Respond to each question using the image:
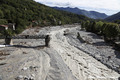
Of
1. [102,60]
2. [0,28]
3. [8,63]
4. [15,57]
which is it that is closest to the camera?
[8,63]

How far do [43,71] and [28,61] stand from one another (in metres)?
5.48

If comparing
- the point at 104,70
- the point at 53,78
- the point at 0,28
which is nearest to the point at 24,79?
the point at 53,78

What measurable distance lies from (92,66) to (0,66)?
1961 centimetres

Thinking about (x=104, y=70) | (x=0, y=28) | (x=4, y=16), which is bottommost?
(x=104, y=70)

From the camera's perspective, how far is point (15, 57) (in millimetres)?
23969

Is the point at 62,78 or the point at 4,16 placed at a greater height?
the point at 4,16

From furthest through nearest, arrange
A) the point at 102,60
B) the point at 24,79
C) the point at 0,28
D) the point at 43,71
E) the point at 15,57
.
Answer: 1. the point at 0,28
2. the point at 102,60
3. the point at 15,57
4. the point at 43,71
5. the point at 24,79

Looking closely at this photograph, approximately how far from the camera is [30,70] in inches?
727

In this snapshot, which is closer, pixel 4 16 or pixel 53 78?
pixel 53 78

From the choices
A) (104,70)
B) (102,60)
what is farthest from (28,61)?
(102,60)

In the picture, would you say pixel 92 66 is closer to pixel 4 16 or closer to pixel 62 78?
pixel 62 78

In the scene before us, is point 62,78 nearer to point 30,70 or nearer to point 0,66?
point 30,70

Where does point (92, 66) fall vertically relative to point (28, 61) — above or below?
below

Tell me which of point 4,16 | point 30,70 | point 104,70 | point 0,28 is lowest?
point 104,70
